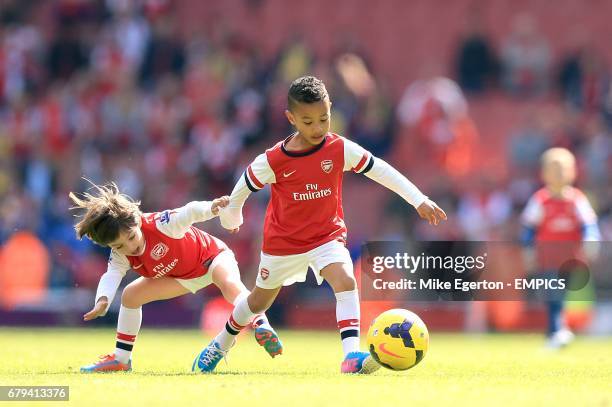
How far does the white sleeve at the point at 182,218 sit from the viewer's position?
30.3 ft

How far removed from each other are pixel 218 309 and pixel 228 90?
16.4 feet

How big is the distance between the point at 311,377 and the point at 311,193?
4.37ft

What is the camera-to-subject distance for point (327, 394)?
7488 millimetres

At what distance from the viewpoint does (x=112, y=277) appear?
929 cm

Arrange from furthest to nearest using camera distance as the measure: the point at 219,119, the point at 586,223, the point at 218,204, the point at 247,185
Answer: the point at 219,119 < the point at 586,223 < the point at 247,185 < the point at 218,204

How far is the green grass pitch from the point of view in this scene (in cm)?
735

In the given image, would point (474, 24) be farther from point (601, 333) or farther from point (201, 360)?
point (201, 360)

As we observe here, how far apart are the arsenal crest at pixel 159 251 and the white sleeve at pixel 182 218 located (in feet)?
0.33

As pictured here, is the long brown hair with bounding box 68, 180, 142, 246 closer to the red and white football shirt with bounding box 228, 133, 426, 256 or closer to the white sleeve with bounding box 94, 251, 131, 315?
the white sleeve with bounding box 94, 251, 131, 315

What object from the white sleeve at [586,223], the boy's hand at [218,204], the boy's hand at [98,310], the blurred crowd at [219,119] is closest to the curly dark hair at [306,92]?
the boy's hand at [218,204]

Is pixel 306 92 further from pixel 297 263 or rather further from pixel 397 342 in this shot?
pixel 397 342

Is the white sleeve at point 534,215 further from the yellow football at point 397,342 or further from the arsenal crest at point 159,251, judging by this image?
the arsenal crest at point 159,251

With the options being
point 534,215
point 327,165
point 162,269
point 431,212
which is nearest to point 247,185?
point 327,165

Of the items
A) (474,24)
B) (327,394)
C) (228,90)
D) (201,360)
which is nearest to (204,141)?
(228,90)
